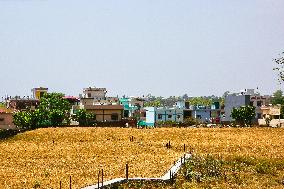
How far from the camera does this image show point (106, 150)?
52156mm

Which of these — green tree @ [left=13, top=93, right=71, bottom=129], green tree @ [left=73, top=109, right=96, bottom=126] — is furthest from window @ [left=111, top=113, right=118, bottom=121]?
green tree @ [left=13, top=93, right=71, bottom=129]

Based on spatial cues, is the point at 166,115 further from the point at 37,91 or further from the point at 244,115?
the point at 37,91

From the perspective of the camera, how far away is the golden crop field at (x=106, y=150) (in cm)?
3525

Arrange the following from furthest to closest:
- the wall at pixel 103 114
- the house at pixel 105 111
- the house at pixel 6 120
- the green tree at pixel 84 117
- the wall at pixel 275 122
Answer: the wall at pixel 103 114 → the house at pixel 105 111 → the wall at pixel 275 122 → the green tree at pixel 84 117 → the house at pixel 6 120

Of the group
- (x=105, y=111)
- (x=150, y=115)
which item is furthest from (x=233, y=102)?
(x=105, y=111)

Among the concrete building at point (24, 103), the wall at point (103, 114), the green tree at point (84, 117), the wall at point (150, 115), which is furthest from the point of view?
the concrete building at point (24, 103)

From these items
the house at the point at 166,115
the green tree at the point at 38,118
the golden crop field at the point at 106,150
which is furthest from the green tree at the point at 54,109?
the house at the point at 166,115

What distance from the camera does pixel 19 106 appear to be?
122812 millimetres

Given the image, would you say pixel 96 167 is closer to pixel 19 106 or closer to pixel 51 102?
pixel 51 102

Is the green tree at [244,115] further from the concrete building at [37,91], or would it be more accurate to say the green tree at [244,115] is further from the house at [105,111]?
the concrete building at [37,91]

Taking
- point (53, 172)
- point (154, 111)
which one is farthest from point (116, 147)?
point (154, 111)

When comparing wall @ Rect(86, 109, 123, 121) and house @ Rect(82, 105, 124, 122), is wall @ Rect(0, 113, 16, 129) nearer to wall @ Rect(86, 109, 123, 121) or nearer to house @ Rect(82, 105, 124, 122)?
house @ Rect(82, 105, 124, 122)

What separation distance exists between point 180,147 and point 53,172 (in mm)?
22129

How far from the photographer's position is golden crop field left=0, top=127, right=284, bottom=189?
35.2 metres
